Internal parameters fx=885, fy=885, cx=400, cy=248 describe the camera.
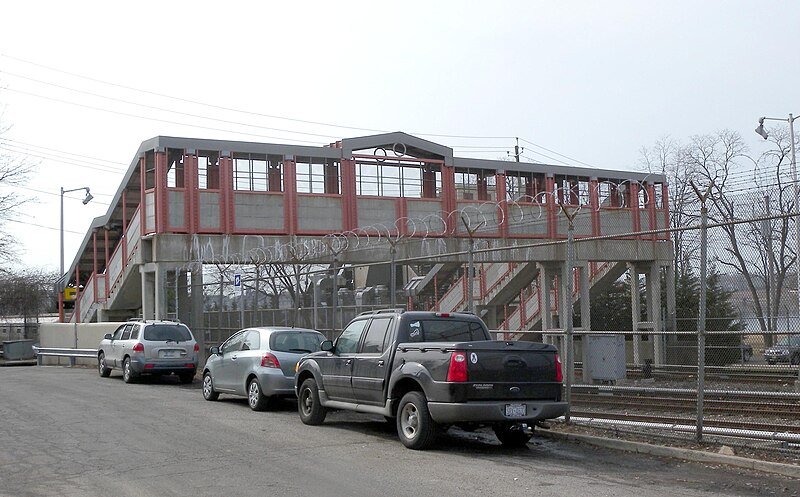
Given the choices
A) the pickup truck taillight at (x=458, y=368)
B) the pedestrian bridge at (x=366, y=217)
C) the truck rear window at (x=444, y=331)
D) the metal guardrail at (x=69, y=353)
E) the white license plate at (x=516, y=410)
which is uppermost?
the pedestrian bridge at (x=366, y=217)

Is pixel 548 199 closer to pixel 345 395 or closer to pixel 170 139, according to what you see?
pixel 170 139

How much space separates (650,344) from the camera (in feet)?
74.7

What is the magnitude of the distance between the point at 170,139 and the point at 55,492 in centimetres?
2068

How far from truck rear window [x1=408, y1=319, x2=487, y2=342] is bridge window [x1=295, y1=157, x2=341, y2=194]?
60.8 ft

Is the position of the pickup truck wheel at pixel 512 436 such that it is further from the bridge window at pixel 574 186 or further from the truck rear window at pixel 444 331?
the bridge window at pixel 574 186

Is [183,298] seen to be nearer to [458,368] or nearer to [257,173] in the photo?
[257,173]

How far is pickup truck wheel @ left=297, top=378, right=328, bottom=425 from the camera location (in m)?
13.3

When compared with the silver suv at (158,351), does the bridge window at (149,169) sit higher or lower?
higher

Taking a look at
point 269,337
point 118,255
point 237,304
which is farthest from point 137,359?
point 118,255

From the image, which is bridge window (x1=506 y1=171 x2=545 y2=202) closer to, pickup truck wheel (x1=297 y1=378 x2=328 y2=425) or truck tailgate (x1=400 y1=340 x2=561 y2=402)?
pickup truck wheel (x1=297 y1=378 x2=328 y2=425)

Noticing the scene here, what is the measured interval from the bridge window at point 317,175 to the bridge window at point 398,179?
0.82 meters

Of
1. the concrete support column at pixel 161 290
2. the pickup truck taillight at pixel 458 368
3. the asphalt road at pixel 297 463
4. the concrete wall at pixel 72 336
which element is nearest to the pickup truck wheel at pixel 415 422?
the asphalt road at pixel 297 463

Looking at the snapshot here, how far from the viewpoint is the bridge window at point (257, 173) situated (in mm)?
29000

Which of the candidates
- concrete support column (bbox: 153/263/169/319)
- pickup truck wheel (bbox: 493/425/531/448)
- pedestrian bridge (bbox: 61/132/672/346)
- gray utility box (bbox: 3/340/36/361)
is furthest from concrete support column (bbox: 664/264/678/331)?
gray utility box (bbox: 3/340/36/361)
